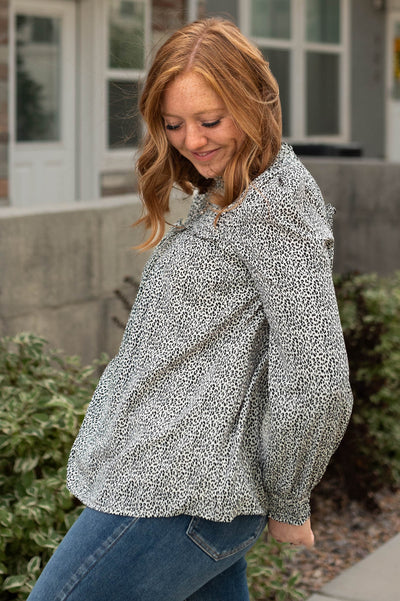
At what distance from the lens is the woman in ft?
5.42

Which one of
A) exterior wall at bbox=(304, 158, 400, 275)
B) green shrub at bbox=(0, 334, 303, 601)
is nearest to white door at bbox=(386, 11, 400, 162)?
exterior wall at bbox=(304, 158, 400, 275)

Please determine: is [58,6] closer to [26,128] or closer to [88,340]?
[26,128]

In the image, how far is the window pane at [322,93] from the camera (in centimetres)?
1283

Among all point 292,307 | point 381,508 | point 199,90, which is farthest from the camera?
point 381,508

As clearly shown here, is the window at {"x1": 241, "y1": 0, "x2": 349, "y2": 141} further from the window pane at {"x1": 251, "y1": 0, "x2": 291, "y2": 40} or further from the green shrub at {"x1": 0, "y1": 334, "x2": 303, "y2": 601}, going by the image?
the green shrub at {"x1": 0, "y1": 334, "x2": 303, "y2": 601}

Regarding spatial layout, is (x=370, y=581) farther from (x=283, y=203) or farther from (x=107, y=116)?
(x=107, y=116)

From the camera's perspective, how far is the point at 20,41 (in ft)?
28.8

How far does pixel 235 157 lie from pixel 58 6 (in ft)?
25.5

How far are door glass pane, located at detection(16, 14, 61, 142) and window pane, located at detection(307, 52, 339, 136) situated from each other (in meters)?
4.55

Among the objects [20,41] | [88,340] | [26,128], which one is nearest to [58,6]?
[20,41]

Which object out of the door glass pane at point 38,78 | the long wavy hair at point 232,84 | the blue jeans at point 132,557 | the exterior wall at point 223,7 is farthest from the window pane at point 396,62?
the blue jeans at point 132,557

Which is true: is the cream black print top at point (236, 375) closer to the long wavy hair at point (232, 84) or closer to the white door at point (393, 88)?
the long wavy hair at point (232, 84)

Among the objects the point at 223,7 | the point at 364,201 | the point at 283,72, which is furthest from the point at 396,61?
the point at 364,201

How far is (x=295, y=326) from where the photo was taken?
1.62 meters
